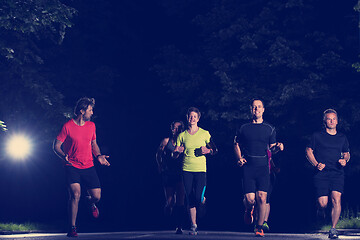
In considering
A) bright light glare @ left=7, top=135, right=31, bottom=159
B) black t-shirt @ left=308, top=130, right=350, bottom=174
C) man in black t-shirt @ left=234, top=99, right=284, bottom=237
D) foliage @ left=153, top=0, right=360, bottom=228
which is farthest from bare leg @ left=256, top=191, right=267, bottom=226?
bright light glare @ left=7, top=135, right=31, bottom=159

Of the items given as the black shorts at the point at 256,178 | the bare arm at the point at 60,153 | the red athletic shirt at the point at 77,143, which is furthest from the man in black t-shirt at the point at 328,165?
the bare arm at the point at 60,153

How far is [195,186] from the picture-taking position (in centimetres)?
1400

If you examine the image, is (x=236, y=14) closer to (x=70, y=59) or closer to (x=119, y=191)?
(x=70, y=59)

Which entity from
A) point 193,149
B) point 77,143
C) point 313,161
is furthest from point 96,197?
point 313,161

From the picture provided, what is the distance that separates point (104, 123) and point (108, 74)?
17.4 feet

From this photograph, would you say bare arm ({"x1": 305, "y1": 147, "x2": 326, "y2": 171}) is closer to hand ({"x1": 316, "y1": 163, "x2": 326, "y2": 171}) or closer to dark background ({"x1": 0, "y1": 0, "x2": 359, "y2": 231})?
hand ({"x1": 316, "y1": 163, "x2": 326, "y2": 171})

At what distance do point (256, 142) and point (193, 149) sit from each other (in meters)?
1.34

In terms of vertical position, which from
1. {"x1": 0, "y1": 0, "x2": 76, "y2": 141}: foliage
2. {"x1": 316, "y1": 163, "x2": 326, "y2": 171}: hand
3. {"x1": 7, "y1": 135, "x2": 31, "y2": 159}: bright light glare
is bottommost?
{"x1": 316, "y1": 163, "x2": 326, "y2": 171}: hand

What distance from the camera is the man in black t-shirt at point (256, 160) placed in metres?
13.2

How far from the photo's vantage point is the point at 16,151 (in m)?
28.3

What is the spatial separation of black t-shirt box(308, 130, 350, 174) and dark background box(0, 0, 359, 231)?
741cm

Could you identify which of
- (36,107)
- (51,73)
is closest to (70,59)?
(51,73)

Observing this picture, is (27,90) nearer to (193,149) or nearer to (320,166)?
(193,149)

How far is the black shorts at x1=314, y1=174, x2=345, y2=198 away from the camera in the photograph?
13234mm
